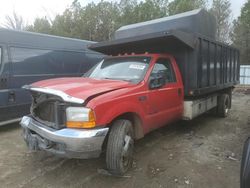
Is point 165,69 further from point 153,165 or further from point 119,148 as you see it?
point 119,148

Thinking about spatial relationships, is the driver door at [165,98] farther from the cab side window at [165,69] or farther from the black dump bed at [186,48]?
the black dump bed at [186,48]

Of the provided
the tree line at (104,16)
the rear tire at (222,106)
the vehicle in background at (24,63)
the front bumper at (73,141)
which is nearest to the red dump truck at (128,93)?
the front bumper at (73,141)

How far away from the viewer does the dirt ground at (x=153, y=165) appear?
3.71 metres

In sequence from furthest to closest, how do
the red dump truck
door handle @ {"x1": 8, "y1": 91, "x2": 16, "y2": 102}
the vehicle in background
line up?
1. door handle @ {"x1": 8, "y1": 91, "x2": 16, "y2": 102}
2. the vehicle in background
3. the red dump truck

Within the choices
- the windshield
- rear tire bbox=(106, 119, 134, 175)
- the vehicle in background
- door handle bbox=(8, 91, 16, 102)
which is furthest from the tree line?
rear tire bbox=(106, 119, 134, 175)

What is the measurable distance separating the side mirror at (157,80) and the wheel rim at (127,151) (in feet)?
3.66

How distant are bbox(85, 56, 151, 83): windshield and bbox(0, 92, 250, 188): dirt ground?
1.48m

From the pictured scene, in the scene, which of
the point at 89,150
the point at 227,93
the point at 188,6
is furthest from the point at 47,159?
the point at 188,6

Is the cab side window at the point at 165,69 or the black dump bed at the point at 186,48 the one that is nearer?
the cab side window at the point at 165,69

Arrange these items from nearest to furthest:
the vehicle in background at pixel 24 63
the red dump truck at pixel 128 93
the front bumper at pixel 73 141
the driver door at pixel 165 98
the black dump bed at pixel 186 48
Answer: the front bumper at pixel 73 141 → the red dump truck at pixel 128 93 → the driver door at pixel 165 98 → the black dump bed at pixel 186 48 → the vehicle in background at pixel 24 63

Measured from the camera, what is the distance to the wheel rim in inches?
150

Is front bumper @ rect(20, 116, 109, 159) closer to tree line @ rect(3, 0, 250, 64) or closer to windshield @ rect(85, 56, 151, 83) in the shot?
windshield @ rect(85, 56, 151, 83)

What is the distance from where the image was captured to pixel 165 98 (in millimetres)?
5020

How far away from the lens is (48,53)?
7.49 metres
